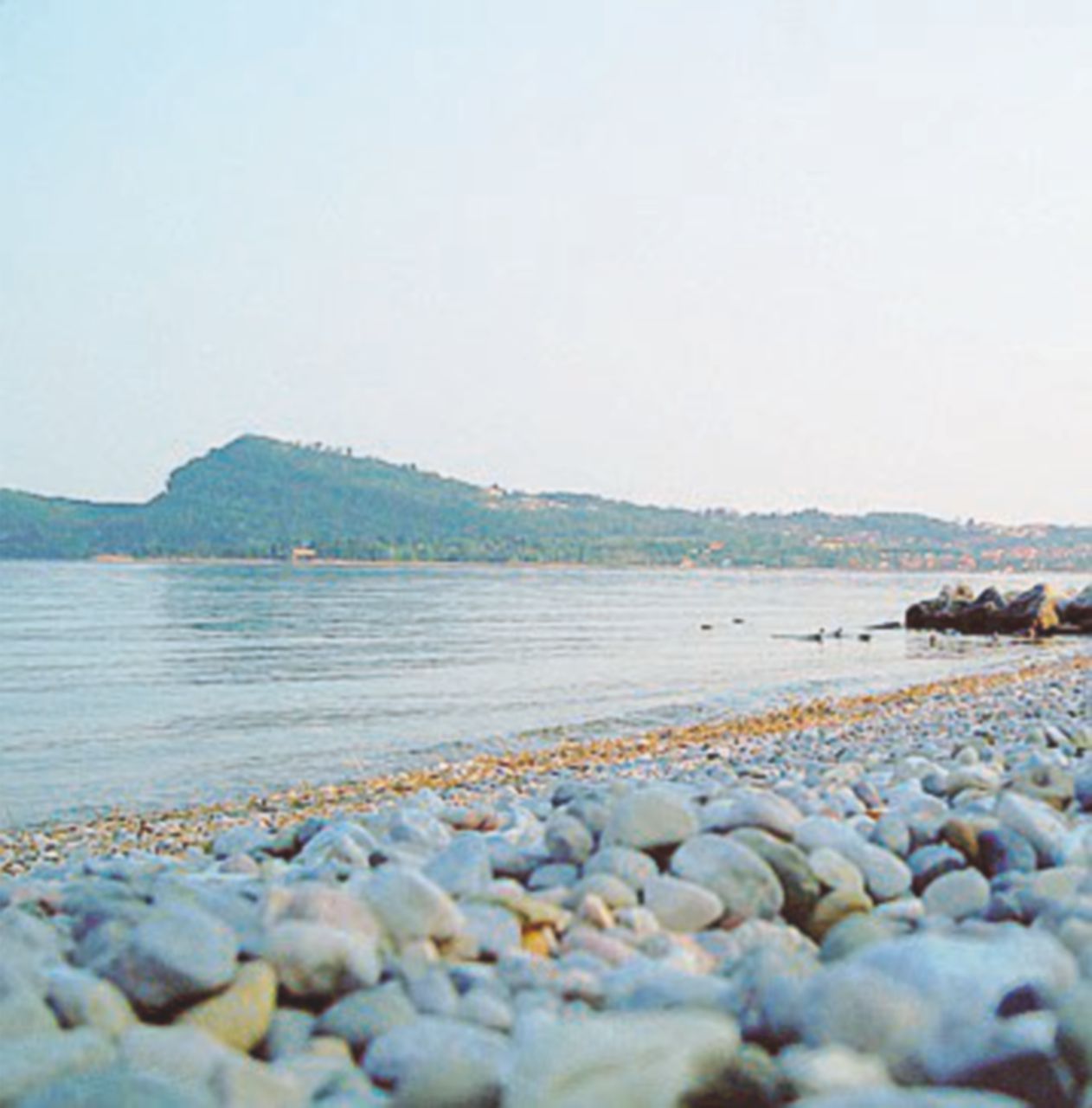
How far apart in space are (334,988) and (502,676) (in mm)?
20430

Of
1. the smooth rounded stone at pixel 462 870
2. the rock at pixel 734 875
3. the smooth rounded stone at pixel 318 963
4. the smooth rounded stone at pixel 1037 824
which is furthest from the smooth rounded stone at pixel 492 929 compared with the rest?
the smooth rounded stone at pixel 1037 824

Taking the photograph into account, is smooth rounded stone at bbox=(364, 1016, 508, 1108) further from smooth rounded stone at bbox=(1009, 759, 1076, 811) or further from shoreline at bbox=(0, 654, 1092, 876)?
shoreline at bbox=(0, 654, 1092, 876)

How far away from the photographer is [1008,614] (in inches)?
1636

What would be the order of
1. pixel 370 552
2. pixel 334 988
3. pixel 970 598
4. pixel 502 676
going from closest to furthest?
pixel 334 988
pixel 502 676
pixel 970 598
pixel 370 552

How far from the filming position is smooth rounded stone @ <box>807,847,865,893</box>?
10.8ft

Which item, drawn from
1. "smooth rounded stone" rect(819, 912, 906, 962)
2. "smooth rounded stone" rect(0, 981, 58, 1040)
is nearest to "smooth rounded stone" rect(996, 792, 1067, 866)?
"smooth rounded stone" rect(819, 912, 906, 962)

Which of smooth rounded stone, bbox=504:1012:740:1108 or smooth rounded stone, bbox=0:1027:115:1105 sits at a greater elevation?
smooth rounded stone, bbox=504:1012:740:1108

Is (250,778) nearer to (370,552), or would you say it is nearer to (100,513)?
(370,552)

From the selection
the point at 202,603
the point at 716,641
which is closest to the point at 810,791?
the point at 716,641

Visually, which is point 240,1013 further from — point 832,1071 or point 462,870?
point 832,1071

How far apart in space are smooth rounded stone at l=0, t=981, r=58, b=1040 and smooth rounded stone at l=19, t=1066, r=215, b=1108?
0.35m

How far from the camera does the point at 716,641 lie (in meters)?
34.8

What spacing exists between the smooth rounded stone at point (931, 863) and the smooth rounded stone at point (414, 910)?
1.40 meters

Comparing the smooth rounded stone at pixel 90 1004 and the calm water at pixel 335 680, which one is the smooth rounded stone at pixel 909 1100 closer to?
the smooth rounded stone at pixel 90 1004
